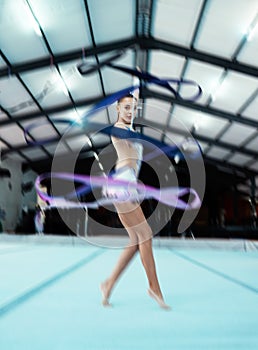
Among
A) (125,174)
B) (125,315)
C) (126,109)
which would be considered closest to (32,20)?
(126,109)

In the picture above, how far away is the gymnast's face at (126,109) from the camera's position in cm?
171

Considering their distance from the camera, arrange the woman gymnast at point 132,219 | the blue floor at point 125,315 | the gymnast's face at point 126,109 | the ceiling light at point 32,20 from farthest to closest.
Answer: the ceiling light at point 32,20
the gymnast's face at point 126,109
the woman gymnast at point 132,219
the blue floor at point 125,315

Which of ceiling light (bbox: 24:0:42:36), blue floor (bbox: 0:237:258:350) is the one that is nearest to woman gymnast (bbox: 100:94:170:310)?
blue floor (bbox: 0:237:258:350)

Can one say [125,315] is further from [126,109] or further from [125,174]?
[126,109]

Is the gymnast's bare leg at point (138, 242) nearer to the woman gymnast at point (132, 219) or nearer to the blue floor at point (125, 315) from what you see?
the woman gymnast at point (132, 219)

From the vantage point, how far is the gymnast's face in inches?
67.5

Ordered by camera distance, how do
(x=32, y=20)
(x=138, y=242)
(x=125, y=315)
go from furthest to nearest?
(x=32, y=20)
(x=138, y=242)
(x=125, y=315)

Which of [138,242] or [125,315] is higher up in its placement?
[138,242]

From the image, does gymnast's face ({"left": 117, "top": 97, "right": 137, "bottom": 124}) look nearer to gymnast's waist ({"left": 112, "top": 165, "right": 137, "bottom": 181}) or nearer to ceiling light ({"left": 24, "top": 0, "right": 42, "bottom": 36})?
gymnast's waist ({"left": 112, "top": 165, "right": 137, "bottom": 181})

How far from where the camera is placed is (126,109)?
67.7 inches

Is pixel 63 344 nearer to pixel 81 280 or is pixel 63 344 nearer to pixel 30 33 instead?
pixel 81 280

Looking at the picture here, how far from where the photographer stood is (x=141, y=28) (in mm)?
7941

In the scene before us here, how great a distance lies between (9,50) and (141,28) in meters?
3.49

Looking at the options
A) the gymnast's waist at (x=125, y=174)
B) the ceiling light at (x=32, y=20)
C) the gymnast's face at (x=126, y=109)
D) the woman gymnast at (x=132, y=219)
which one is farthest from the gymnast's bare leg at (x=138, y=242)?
the ceiling light at (x=32, y=20)
